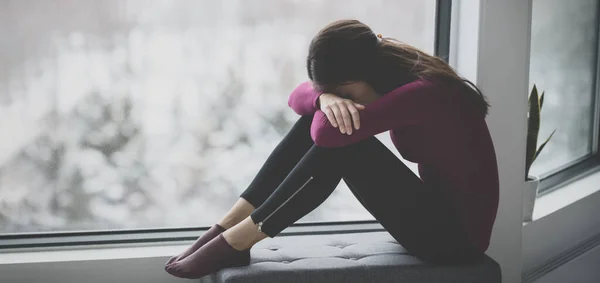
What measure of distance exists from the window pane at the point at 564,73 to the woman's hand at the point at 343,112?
143 centimetres

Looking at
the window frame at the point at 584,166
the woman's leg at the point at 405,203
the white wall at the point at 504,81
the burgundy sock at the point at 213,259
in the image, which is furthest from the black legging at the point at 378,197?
the window frame at the point at 584,166

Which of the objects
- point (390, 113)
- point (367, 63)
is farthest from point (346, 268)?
point (367, 63)

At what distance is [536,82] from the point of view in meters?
2.99

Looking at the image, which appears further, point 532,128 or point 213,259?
point 532,128

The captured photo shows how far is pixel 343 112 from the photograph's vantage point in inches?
69.7

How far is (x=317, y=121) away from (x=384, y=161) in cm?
20

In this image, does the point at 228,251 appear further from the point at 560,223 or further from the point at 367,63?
the point at 560,223

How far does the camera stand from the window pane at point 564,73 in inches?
118

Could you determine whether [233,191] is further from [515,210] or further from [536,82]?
[536,82]

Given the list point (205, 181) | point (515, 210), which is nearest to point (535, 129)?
point (515, 210)

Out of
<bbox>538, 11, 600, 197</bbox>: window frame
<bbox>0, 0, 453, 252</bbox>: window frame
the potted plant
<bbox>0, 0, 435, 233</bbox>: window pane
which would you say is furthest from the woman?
<bbox>538, 11, 600, 197</bbox>: window frame

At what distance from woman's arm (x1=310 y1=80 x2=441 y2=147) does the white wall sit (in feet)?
1.91

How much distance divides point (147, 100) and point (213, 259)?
72 cm

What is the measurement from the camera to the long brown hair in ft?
5.95
